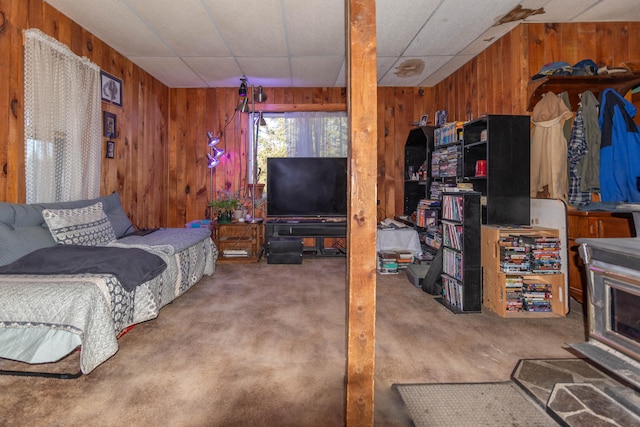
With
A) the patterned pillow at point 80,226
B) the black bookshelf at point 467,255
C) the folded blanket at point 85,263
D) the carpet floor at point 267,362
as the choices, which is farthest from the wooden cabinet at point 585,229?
the patterned pillow at point 80,226

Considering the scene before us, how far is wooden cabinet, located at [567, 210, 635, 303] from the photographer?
285 centimetres

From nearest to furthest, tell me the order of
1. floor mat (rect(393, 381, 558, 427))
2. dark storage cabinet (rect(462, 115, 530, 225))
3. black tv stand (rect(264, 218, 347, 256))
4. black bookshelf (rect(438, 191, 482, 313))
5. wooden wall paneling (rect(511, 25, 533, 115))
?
floor mat (rect(393, 381, 558, 427)) → black bookshelf (rect(438, 191, 482, 313)) → dark storage cabinet (rect(462, 115, 530, 225)) → wooden wall paneling (rect(511, 25, 533, 115)) → black tv stand (rect(264, 218, 347, 256))

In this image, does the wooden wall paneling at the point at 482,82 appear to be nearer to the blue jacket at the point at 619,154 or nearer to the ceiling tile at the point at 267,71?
the blue jacket at the point at 619,154

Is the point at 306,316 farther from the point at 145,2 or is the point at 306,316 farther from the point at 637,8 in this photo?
the point at 637,8

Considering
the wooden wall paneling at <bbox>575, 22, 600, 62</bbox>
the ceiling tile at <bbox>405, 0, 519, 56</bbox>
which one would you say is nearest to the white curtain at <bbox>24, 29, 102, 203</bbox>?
the ceiling tile at <bbox>405, 0, 519, 56</bbox>

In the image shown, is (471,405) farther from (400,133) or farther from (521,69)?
(400,133)

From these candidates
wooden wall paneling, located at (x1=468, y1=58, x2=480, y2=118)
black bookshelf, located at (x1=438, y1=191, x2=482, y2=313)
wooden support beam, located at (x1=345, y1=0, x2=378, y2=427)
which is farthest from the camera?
wooden wall paneling, located at (x1=468, y1=58, x2=480, y2=118)

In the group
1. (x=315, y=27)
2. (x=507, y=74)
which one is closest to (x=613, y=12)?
(x=507, y=74)

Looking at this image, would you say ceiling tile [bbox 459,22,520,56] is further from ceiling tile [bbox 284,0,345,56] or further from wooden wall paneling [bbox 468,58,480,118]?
ceiling tile [bbox 284,0,345,56]

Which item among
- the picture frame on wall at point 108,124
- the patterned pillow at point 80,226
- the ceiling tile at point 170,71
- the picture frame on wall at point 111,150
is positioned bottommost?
the patterned pillow at point 80,226

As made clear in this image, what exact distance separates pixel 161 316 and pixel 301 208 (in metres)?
2.67

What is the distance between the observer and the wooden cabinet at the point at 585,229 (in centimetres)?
285

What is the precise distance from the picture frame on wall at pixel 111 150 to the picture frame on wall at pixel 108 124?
8 centimetres

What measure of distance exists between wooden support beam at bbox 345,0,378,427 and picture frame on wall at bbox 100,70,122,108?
11.3ft
